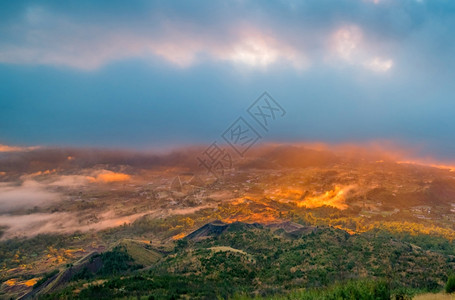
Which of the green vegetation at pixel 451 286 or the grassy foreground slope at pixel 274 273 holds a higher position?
the green vegetation at pixel 451 286

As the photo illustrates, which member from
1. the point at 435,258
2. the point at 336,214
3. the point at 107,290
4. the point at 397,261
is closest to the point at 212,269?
the point at 107,290

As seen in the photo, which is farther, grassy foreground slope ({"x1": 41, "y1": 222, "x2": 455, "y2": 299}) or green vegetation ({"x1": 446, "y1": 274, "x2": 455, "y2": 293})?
grassy foreground slope ({"x1": 41, "y1": 222, "x2": 455, "y2": 299})

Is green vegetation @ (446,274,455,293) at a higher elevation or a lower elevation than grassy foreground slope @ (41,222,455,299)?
higher

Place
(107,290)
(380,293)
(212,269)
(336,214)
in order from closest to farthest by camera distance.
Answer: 1. (380,293)
2. (107,290)
3. (212,269)
4. (336,214)

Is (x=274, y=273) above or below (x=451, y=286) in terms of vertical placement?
below

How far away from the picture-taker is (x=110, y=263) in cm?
7412

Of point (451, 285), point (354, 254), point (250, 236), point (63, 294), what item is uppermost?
point (451, 285)

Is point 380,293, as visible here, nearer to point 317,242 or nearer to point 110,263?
point 317,242

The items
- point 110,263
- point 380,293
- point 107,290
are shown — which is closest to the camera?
point 380,293

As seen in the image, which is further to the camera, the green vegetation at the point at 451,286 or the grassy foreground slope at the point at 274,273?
the grassy foreground slope at the point at 274,273

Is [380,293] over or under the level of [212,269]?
over

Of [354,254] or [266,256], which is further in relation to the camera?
[266,256]

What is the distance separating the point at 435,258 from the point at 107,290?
2743 inches

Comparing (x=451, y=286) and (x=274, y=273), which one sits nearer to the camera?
(x=451, y=286)
